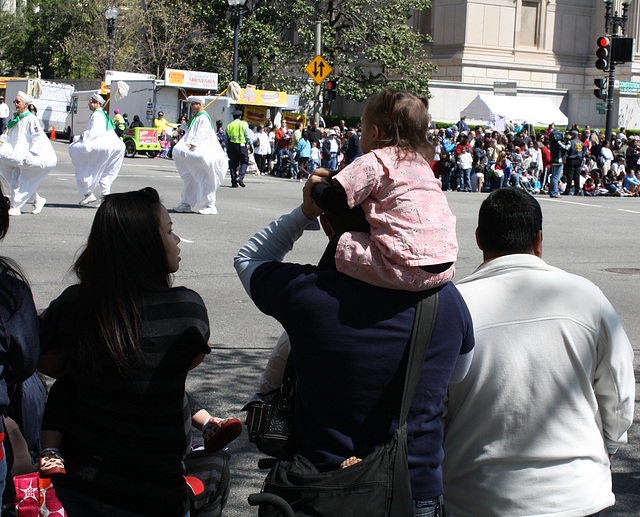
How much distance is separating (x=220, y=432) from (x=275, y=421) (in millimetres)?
399

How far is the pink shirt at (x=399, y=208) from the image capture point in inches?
87.7

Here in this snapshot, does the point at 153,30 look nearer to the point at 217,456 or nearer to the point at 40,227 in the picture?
the point at 40,227

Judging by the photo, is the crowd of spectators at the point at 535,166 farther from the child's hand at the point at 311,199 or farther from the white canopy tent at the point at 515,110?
the child's hand at the point at 311,199

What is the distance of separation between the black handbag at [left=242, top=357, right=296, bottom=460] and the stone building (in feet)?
141

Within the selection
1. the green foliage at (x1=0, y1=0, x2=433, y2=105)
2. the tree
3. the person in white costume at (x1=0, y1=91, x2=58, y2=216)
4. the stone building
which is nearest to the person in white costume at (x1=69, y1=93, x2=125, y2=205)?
the person in white costume at (x1=0, y1=91, x2=58, y2=216)

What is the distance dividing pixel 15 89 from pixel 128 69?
12.0m

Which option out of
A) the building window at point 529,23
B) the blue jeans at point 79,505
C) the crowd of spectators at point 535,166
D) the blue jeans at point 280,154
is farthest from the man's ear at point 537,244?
the building window at point 529,23

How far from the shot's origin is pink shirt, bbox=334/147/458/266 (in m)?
2.23

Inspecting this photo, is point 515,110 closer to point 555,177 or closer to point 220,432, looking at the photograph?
point 555,177

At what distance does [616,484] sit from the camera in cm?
451

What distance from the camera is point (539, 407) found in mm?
2668

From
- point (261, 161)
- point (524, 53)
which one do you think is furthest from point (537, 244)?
point (524, 53)

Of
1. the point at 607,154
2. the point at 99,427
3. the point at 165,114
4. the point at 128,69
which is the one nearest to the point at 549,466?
the point at 99,427

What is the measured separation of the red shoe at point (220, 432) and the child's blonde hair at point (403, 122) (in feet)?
3.35
